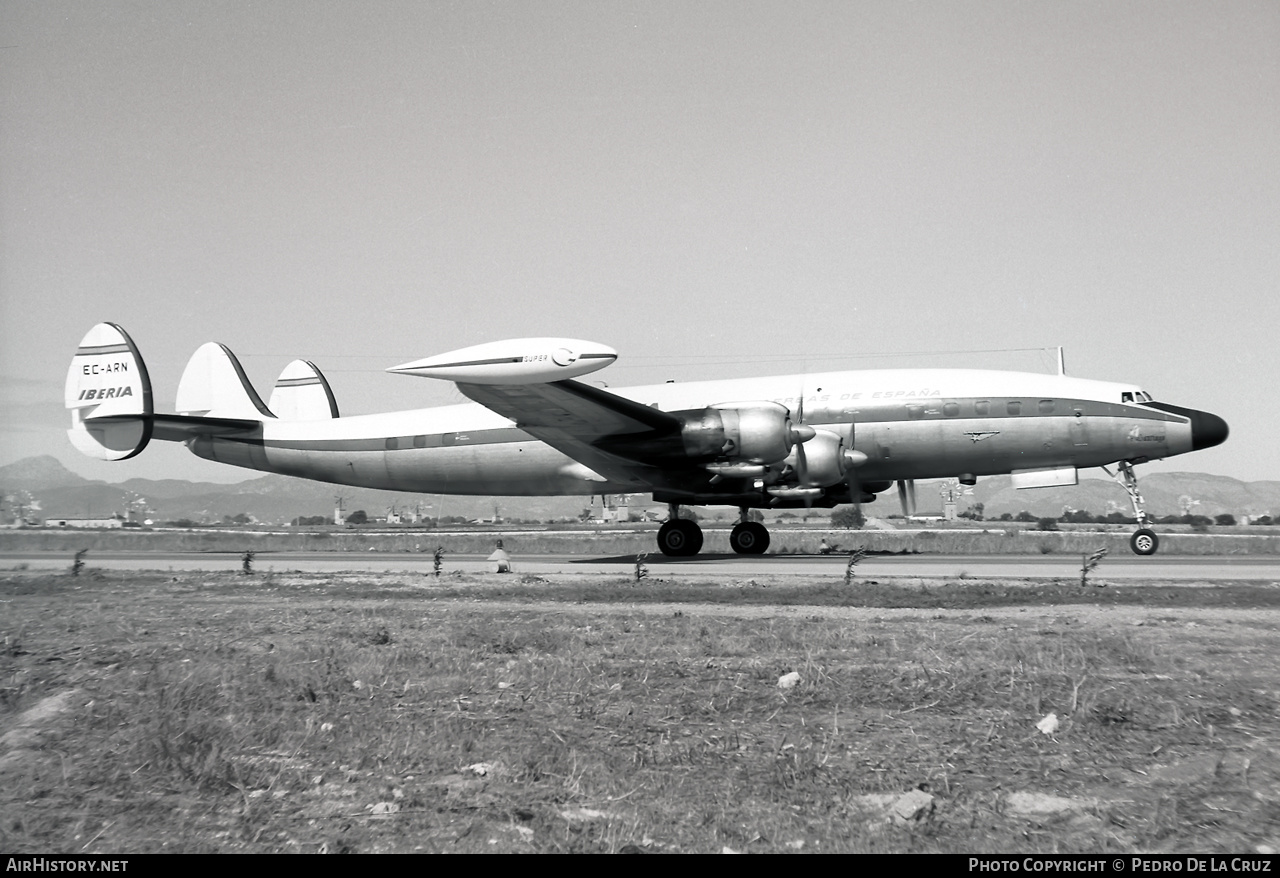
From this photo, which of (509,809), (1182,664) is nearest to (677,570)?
(1182,664)

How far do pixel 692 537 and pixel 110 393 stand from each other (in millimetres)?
16122

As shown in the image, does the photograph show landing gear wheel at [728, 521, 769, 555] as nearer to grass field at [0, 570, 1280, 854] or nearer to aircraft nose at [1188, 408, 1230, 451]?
aircraft nose at [1188, 408, 1230, 451]

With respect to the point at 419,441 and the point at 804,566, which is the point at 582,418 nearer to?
the point at 804,566

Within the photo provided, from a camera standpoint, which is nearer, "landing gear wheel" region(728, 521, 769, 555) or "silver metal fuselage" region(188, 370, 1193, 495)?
"silver metal fuselage" region(188, 370, 1193, 495)

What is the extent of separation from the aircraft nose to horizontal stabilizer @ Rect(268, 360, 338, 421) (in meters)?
27.4

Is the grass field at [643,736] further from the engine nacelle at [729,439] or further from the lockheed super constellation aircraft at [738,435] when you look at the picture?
the lockheed super constellation aircraft at [738,435]

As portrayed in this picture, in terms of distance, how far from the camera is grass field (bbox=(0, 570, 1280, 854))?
452cm

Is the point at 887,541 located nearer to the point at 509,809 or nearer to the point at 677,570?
the point at 677,570

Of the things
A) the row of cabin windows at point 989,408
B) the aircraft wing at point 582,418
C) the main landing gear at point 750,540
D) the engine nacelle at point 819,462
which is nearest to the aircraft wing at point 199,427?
the aircraft wing at point 582,418

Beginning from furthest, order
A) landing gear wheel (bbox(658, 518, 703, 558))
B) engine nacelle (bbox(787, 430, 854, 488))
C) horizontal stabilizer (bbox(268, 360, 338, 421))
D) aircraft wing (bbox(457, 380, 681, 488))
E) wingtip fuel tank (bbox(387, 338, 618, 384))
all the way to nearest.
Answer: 1. horizontal stabilizer (bbox(268, 360, 338, 421))
2. landing gear wheel (bbox(658, 518, 703, 558))
3. engine nacelle (bbox(787, 430, 854, 488))
4. aircraft wing (bbox(457, 380, 681, 488))
5. wingtip fuel tank (bbox(387, 338, 618, 384))

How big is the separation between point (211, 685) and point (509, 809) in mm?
3949

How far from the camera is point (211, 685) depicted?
738 centimetres

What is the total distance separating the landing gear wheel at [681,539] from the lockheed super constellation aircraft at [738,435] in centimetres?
4

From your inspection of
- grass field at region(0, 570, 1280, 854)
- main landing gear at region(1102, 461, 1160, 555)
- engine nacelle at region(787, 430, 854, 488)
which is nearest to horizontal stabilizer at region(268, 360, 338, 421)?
engine nacelle at region(787, 430, 854, 488)
